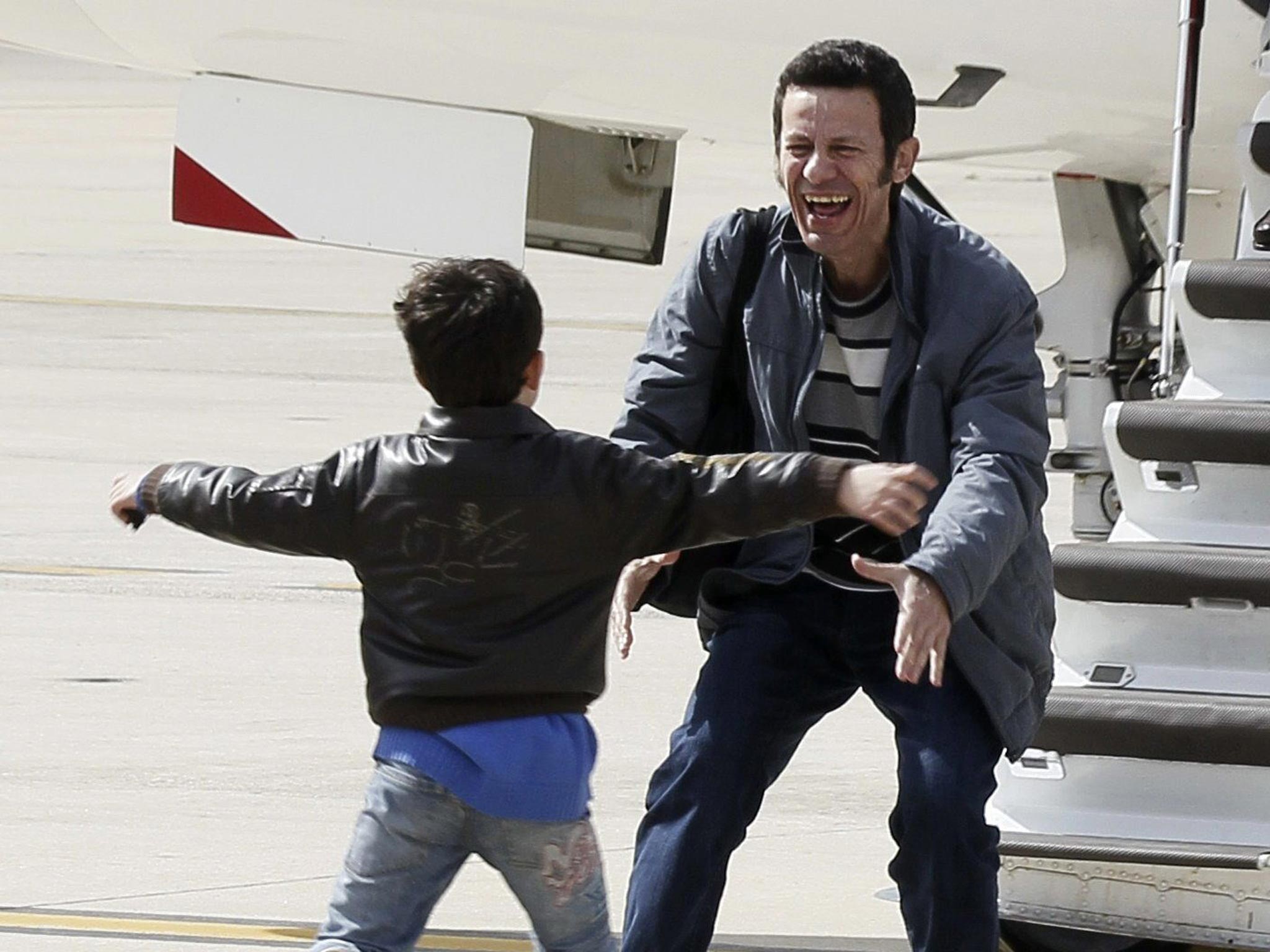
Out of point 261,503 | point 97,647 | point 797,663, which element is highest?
point 261,503

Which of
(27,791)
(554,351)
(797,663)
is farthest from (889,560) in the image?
Result: (554,351)

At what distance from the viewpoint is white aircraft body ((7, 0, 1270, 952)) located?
4.52 m

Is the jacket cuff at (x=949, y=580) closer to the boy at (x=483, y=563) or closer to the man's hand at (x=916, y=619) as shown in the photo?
the man's hand at (x=916, y=619)

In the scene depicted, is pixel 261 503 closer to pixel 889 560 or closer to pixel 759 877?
pixel 889 560

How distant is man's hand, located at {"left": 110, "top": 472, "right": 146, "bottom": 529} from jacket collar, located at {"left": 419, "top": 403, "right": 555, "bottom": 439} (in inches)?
16.7

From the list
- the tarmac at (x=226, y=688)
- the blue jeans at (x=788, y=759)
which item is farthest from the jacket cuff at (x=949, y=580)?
the tarmac at (x=226, y=688)

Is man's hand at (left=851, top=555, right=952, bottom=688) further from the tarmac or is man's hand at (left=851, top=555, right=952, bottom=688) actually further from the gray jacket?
the tarmac

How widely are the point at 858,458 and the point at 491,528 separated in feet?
2.39

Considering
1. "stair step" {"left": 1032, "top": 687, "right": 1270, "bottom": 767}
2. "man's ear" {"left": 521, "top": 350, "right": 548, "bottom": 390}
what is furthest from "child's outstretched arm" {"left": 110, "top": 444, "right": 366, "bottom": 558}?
"stair step" {"left": 1032, "top": 687, "right": 1270, "bottom": 767}

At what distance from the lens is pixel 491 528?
316cm

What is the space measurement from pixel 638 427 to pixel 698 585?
11.1 inches

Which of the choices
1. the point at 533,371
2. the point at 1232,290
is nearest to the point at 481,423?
the point at 533,371

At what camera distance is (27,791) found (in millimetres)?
5922

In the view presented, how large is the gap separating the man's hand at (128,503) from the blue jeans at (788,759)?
89 centimetres
